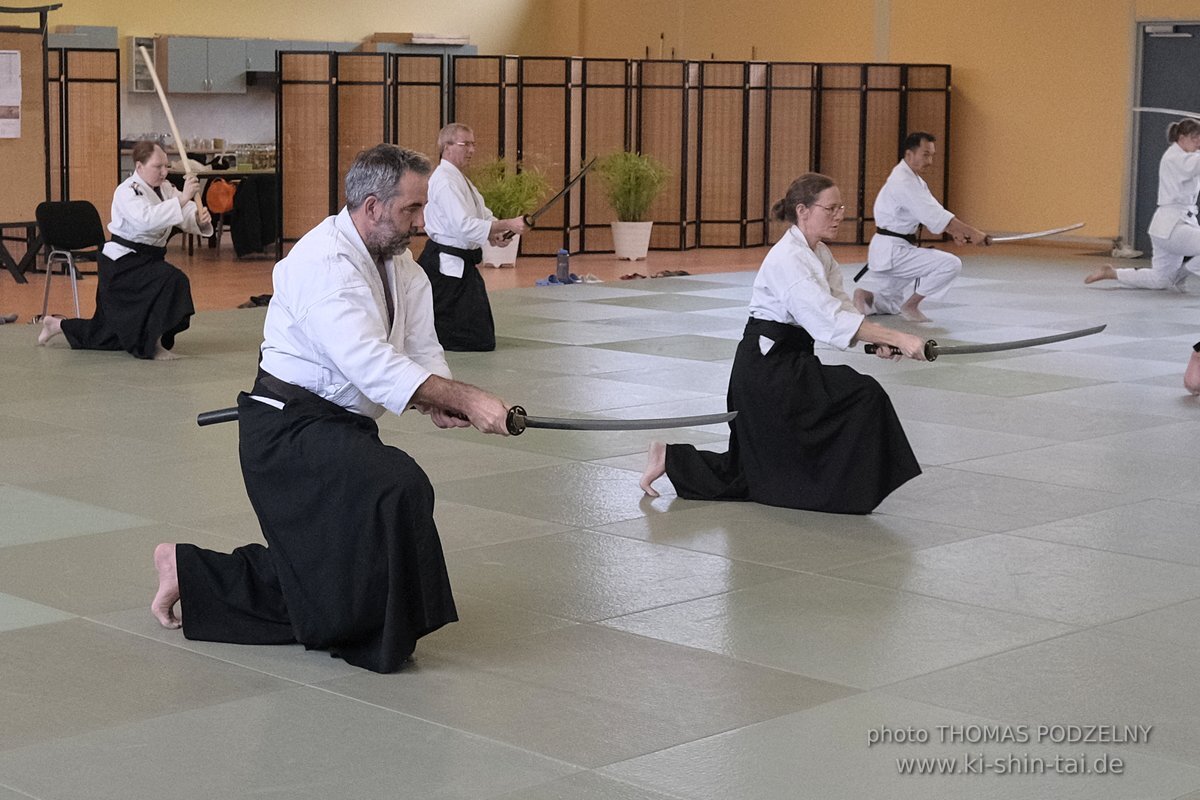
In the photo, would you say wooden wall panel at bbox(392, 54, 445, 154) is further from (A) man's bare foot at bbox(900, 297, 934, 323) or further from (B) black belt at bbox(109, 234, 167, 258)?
(B) black belt at bbox(109, 234, 167, 258)

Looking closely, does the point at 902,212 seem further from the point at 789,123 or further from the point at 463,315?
the point at 789,123

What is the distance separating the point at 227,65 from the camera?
1827 cm

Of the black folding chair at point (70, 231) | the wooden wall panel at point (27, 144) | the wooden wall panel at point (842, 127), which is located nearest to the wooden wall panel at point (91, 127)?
the wooden wall panel at point (27, 144)

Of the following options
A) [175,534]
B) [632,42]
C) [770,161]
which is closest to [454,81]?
[770,161]

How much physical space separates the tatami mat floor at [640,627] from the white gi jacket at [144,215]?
118 centimetres

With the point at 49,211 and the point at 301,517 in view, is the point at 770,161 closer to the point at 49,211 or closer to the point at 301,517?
the point at 49,211

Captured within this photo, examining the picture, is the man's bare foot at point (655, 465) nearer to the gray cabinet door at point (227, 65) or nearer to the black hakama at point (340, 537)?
the black hakama at point (340, 537)

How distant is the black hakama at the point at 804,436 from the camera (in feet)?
19.0

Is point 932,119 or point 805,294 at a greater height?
point 932,119

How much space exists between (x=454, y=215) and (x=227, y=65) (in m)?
9.47

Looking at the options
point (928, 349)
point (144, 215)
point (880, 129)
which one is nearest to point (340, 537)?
point (928, 349)

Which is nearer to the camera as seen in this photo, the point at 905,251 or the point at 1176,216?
the point at 905,251

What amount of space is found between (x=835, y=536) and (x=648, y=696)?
1.80 m

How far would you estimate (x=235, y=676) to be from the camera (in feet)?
13.1
